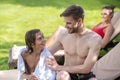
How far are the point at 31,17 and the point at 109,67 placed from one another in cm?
533

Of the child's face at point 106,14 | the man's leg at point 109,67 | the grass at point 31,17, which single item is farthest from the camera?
the grass at point 31,17

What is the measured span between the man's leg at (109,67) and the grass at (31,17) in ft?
8.27

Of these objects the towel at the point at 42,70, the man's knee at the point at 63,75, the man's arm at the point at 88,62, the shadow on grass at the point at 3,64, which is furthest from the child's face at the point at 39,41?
the shadow on grass at the point at 3,64

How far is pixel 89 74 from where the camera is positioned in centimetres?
418

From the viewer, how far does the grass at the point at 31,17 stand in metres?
8.53

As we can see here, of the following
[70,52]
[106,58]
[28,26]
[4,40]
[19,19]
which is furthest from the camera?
[19,19]

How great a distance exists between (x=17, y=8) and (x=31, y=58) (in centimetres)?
694

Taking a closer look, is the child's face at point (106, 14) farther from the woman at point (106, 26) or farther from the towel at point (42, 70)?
the towel at point (42, 70)

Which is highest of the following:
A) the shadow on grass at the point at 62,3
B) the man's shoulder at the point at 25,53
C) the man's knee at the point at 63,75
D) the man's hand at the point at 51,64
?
the man's shoulder at the point at 25,53

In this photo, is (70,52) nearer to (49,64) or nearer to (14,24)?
(49,64)

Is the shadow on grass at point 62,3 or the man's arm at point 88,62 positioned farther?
the shadow on grass at point 62,3

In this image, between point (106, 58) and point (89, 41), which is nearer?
point (89, 41)

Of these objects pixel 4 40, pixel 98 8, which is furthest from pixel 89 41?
pixel 98 8

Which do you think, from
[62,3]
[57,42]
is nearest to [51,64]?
[57,42]
